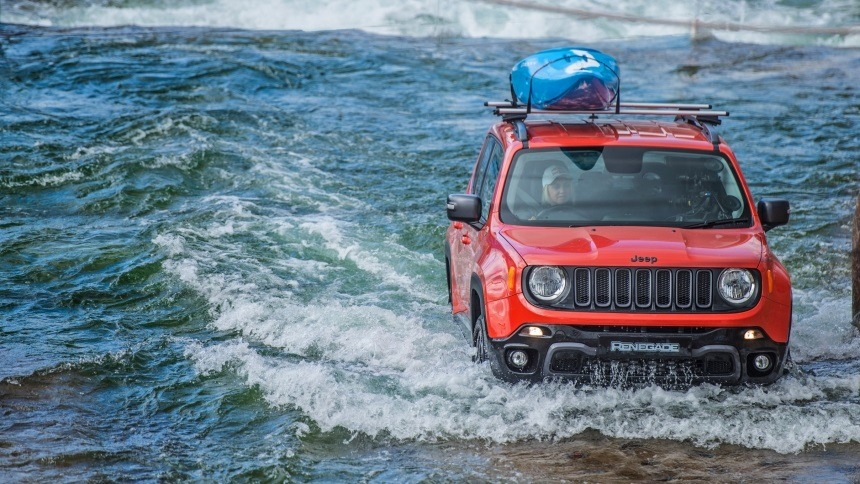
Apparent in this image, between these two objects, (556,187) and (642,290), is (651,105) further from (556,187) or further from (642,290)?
(642,290)

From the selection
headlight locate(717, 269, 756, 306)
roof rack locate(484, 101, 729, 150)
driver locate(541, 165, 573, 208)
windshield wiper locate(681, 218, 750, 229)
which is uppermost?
roof rack locate(484, 101, 729, 150)

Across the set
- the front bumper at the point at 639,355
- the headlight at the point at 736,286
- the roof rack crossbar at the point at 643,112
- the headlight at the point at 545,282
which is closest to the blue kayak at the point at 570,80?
the roof rack crossbar at the point at 643,112

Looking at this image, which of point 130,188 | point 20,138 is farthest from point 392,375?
point 20,138

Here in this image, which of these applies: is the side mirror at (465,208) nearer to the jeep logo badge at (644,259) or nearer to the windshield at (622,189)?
the windshield at (622,189)

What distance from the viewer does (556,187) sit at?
26.9ft

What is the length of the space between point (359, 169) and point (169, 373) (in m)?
7.56

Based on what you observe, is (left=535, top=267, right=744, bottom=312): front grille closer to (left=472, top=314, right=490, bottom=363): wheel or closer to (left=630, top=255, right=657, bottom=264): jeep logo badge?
(left=630, top=255, right=657, bottom=264): jeep logo badge

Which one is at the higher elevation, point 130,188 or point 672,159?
point 672,159

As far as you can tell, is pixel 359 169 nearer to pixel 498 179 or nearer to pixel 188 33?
pixel 498 179

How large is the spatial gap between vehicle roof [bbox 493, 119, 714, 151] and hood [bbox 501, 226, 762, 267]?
31.4 inches

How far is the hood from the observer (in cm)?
727

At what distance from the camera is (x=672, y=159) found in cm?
838

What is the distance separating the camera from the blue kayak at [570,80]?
8.62 metres

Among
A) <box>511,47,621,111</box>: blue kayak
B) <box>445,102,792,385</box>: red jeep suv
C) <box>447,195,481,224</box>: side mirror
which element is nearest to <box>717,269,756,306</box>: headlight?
<box>445,102,792,385</box>: red jeep suv
